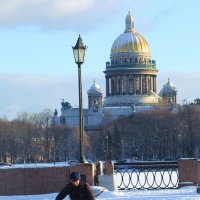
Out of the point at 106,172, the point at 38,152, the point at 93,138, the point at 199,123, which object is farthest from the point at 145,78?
the point at 106,172

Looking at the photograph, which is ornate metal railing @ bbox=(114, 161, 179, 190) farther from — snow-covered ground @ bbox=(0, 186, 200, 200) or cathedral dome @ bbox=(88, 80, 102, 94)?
cathedral dome @ bbox=(88, 80, 102, 94)

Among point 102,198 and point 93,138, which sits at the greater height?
point 93,138

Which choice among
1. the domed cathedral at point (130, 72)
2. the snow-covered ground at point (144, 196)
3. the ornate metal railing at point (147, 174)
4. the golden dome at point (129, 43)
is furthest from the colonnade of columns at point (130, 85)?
the snow-covered ground at point (144, 196)

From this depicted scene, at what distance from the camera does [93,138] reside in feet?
497

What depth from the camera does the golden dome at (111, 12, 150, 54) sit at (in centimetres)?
16050

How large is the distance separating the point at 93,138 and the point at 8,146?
2465 cm

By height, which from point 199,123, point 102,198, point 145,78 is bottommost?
point 102,198

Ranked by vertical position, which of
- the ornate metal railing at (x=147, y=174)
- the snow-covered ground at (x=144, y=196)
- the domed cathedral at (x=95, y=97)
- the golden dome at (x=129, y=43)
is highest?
the golden dome at (x=129, y=43)

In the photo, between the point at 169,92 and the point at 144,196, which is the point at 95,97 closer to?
the point at 169,92

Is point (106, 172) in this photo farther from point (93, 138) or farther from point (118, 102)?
point (118, 102)

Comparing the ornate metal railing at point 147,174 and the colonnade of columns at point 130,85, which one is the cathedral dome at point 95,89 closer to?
the colonnade of columns at point 130,85

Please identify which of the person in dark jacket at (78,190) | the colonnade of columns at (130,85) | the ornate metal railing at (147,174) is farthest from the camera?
the colonnade of columns at (130,85)

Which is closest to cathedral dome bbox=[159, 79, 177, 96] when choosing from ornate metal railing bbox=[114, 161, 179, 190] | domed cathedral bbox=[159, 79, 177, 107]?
domed cathedral bbox=[159, 79, 177, 107]

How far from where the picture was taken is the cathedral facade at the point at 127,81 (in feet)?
528
